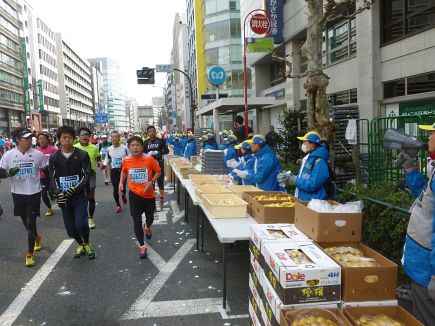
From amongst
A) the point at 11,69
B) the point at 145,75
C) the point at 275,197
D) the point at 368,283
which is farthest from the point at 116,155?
the point at 11,69

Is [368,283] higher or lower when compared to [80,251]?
higher

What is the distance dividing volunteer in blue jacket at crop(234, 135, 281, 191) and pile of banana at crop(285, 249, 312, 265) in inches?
134

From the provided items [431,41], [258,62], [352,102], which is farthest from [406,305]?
[258,62]

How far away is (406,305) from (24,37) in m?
82.4

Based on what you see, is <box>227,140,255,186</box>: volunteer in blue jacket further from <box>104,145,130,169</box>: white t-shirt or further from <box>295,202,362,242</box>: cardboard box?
<box>295,202,362,242</box>: cardboard box

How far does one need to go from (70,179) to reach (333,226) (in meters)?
4.16

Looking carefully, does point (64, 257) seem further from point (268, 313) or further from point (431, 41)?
point (431, 41)

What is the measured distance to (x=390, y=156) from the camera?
25.2 ft

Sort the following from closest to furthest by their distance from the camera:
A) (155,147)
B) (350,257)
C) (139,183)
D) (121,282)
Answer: (350,257) < (121,282) < (139,183) < (155,147)

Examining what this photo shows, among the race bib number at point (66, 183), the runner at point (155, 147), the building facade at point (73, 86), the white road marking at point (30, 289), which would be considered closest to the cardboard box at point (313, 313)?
the white road marking at point (30, 289)

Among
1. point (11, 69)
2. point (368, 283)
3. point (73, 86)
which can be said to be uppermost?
point (73, 86)

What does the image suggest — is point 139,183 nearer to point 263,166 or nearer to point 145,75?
point 263,166

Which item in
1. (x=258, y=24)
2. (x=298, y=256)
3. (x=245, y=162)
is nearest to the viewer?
(x=298, y=256)

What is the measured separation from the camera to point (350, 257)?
301 centimetres
